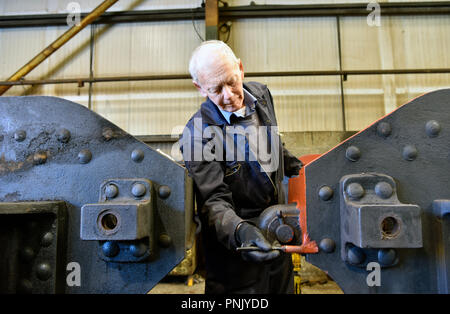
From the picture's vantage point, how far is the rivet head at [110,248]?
75 cm

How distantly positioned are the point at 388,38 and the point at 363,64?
62 cm

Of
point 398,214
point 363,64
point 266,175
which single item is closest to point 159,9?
point 363,64

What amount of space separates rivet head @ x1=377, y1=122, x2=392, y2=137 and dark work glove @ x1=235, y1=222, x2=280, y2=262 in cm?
43

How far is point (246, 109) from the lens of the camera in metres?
1.50

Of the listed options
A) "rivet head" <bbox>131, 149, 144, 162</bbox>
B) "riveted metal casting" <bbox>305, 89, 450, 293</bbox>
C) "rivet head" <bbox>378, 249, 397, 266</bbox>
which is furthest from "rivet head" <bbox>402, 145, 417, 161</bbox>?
"rivet head" <bbox>131, 149, 144, 162</bbox>

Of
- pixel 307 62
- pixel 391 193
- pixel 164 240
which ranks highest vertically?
pixel 307 62

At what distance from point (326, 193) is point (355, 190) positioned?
7 centimetres

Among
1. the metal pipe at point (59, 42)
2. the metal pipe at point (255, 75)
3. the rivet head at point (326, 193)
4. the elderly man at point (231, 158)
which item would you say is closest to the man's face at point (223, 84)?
the elderly man at point (231, 158)

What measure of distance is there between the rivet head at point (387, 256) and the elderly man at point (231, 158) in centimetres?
64

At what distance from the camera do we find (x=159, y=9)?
5109 mm

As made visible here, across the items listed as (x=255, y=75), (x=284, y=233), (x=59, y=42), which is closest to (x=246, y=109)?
(x=284, y=233)

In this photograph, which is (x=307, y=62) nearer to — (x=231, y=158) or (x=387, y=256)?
Answer: (x=231, y=158)

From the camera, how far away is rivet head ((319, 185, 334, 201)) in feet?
2.46
